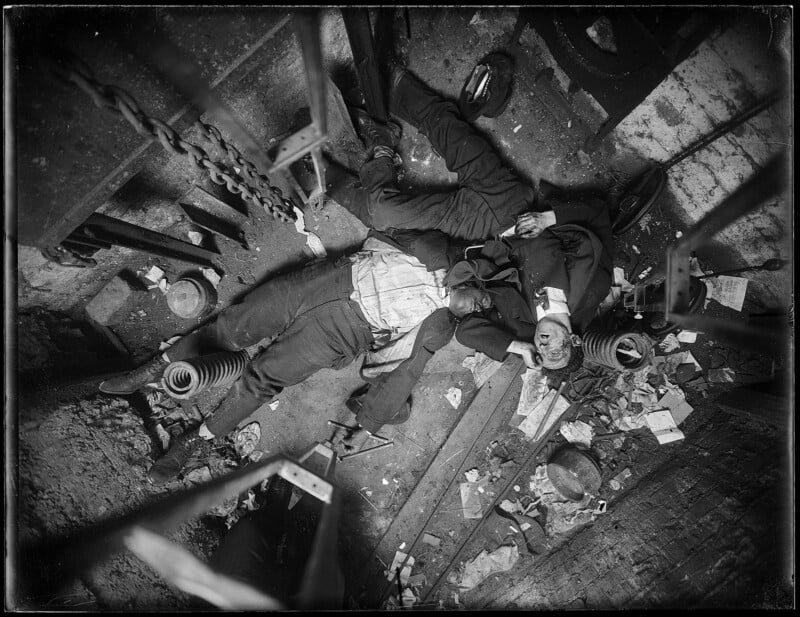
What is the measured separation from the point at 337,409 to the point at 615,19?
3825 mm

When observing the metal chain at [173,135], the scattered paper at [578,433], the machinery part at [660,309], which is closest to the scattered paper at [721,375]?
the machinery part at [660,309]

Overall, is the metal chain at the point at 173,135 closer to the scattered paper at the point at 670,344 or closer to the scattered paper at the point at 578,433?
the scattered paper at the point at 578,433

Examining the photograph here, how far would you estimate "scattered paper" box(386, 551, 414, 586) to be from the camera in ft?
11.6

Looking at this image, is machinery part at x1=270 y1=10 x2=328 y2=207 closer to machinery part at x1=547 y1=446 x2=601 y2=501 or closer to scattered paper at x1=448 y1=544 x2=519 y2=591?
machinery part at x1=547 y1=446 x2=601 y2=501

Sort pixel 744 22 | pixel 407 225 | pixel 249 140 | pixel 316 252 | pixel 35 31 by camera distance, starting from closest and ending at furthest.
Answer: pixel 249 140 < pixel 35 31 < pixel 744 22 < pixel 407 225 < pixel 316 252

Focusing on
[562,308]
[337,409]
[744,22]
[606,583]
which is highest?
[744,22]

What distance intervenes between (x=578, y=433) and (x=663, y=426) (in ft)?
2.37

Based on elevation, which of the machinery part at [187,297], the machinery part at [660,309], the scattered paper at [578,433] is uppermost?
the machinery part at [187,297]

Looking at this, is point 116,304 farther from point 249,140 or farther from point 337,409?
point 249,140

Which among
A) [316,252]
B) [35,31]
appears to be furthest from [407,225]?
[35,31]

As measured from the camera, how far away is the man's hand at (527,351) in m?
3.05

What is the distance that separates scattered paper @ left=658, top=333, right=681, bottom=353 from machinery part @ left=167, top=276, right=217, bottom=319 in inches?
166

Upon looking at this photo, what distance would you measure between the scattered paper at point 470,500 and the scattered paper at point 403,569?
654 millimetres

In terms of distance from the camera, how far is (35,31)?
2137 millimetres
